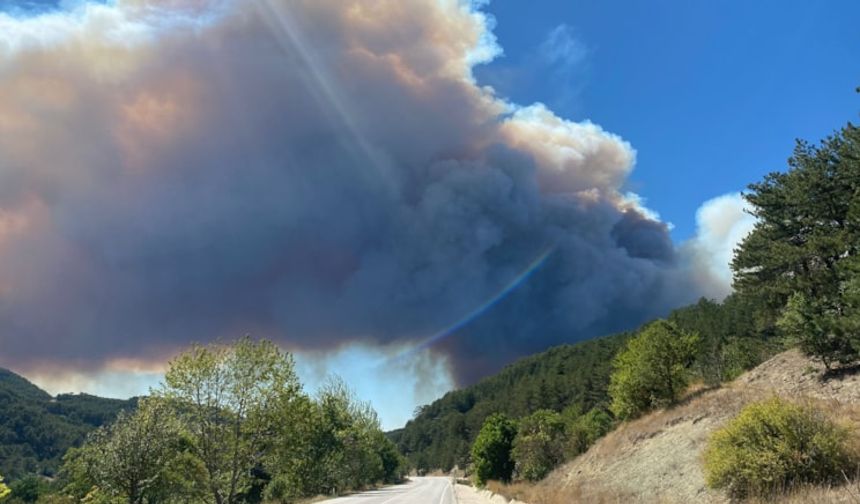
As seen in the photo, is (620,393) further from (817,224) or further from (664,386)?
(817,224)

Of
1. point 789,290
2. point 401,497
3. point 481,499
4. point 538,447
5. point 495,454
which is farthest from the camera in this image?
point 495,454

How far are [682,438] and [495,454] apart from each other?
51.3 metres

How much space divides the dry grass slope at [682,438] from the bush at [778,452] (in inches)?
71.6

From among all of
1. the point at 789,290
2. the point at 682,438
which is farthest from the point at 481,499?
the point at 789,290

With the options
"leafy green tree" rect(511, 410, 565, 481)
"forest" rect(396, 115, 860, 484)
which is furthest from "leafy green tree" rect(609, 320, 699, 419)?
"leafy green tree" rect(511, 410, 565, 481)

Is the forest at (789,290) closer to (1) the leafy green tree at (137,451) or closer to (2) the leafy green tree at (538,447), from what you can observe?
(2) the leafy green tree at (538,447)

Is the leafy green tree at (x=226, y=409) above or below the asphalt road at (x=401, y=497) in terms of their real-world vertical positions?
above

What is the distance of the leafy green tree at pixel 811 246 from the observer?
3309cm

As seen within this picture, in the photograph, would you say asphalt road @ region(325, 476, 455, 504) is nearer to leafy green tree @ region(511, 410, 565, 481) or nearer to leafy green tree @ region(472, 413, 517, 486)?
leafy green tree @ region(472, 413, 517, 486)

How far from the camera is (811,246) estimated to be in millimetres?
38375

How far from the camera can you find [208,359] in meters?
39.3

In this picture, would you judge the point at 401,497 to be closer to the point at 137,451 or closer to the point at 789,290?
the point at 137,451

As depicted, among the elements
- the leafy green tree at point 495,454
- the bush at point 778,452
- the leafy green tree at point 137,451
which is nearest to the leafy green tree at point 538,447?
the leafy green tree at point 495,454

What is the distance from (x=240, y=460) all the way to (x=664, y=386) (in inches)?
1365
